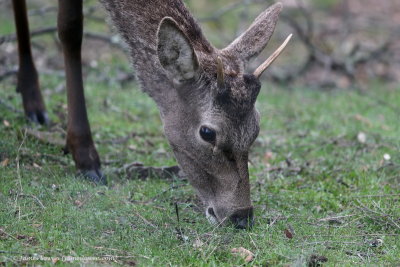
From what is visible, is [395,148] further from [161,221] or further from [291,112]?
[161,221]

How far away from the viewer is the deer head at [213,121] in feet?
16.3

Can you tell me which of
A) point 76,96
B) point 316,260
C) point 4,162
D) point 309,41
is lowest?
point 309,41

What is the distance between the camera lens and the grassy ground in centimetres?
443

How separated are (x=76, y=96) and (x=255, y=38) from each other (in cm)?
166

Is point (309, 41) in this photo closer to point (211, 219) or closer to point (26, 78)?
point (26, 78)

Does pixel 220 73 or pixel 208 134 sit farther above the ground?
pixel 220 73

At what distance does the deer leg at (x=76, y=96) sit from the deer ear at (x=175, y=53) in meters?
1.17

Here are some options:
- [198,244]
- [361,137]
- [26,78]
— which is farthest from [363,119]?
[198,244]

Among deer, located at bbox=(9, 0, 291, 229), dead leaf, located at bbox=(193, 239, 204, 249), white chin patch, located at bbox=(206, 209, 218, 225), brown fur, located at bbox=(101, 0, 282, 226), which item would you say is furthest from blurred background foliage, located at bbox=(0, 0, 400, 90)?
dead leaf, located at bbox=(193, 239, 204, 249)

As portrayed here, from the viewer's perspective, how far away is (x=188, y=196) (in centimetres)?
571

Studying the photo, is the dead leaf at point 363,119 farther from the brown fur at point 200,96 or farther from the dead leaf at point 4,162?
the dead leaf at point 4,162

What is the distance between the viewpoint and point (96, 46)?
11.8 metres

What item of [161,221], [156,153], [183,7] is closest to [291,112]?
[156,153]

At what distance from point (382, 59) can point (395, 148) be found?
478 cm
